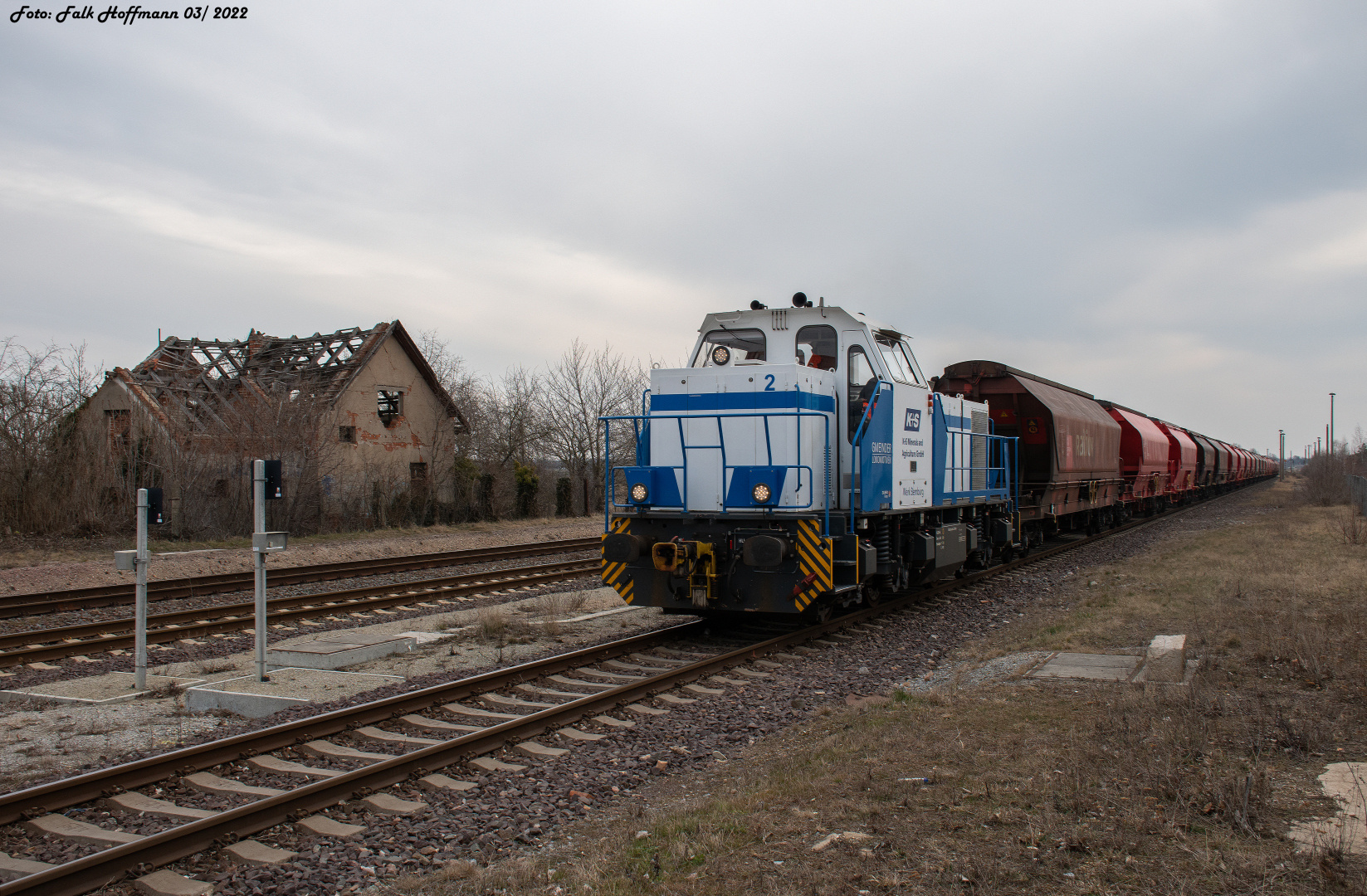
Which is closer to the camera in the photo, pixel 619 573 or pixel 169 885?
pixel 169 885

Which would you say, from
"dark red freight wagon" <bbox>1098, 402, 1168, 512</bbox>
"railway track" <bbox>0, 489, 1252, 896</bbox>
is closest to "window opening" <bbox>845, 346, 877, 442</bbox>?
"railway track" <bbox>0, 489, 1252, 896</bbox>

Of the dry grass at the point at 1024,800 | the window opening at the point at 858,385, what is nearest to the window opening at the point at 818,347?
the window opening at the point at 858,385

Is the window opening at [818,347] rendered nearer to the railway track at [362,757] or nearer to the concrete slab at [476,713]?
the railway track at [362,757]

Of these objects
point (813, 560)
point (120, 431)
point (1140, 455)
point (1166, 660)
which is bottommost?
point (1166, 660)

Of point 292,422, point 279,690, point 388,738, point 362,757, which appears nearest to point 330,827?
point 362,757

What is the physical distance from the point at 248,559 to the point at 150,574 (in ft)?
8.72

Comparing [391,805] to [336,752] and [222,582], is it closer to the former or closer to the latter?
[336,752]

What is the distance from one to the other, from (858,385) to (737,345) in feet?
4.81

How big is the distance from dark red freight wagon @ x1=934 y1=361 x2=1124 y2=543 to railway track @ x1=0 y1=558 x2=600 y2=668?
8608mm

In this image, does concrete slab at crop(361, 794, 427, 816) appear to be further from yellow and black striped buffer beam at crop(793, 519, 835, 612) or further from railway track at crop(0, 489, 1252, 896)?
yellow and black striped buffer beam at crop(793, 519, 835, 612)

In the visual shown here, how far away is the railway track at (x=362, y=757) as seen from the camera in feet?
14.0

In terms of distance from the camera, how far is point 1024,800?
14.8 feet

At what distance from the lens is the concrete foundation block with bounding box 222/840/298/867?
423 cm

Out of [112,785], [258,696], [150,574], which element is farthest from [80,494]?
[112,785]
